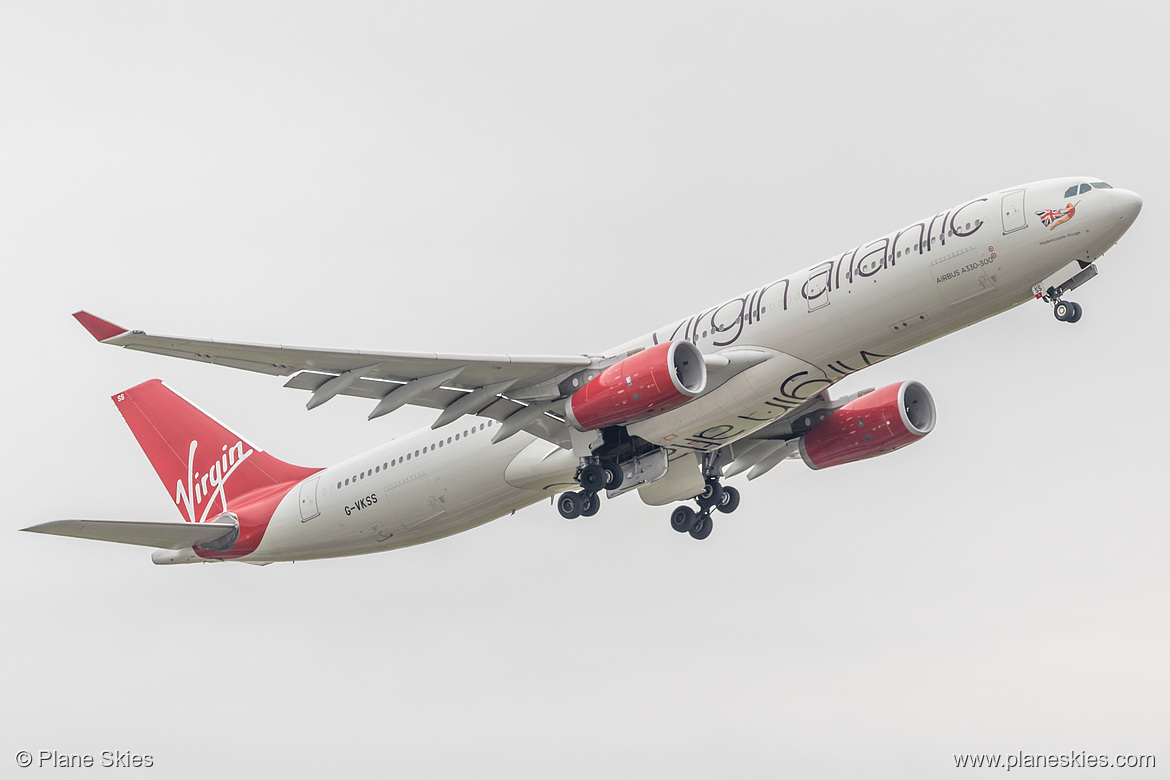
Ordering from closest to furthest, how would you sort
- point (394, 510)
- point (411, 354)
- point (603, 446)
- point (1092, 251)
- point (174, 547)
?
point (1092, 251)
point (411, 354)
point (603, 446)
point (394, 510)
point (174, 547)

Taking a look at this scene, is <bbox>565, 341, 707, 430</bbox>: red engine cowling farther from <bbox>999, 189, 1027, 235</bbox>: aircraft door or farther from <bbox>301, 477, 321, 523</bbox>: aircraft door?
<bbox>301, 477, 321, 523</bbox>: aircraft door

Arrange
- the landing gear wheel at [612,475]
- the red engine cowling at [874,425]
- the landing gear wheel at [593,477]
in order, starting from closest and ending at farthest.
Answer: the landing gear wheel at [593,477]
the landing gear wheel at [612,475]
the red engine cowling at [874,425]

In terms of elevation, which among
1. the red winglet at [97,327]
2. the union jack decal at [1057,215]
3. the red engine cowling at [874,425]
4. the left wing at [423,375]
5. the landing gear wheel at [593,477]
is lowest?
the landing gear wheel at [593,477]

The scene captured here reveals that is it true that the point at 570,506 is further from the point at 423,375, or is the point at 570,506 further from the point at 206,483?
the point at 206,483

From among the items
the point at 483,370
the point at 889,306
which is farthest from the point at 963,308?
the point at 483,370

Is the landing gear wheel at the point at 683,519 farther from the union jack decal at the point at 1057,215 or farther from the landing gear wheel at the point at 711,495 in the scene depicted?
the union jack decal at the point at 1057,215

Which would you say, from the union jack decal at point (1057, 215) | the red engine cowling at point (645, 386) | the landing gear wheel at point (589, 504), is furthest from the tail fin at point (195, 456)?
the union jack decal at point (1057, 215)

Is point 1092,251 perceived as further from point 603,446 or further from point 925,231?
point 603,446

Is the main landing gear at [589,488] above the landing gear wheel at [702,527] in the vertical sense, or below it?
above
